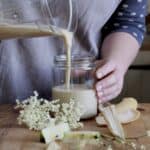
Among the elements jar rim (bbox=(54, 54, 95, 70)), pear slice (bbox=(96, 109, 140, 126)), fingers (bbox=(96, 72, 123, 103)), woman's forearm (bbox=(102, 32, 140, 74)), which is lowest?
pear slice (bbox=(96, 109, 140, 126))

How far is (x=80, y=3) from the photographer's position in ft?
2.76

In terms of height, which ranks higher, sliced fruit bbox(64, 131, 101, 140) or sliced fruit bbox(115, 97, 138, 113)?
sliced fruit bbox(64, 131, 101, 140)

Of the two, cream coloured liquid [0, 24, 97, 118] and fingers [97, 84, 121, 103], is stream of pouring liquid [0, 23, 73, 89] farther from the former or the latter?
fingers [97, 84, 121, 103]

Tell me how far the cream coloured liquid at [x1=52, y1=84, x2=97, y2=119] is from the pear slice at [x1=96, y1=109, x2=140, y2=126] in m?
0.02

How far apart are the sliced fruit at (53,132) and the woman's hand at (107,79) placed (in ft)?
0.47

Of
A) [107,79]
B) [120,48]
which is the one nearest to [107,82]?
[107,79]

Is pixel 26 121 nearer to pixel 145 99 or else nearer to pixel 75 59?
pixel 75 59

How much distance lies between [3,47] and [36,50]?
0.24 feet

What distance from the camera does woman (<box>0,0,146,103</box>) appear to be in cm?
91

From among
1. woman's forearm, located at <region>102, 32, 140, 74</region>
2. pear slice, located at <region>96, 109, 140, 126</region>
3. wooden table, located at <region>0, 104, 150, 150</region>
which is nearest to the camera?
wooden table, located at <region>0, 104, 150, 150</region>

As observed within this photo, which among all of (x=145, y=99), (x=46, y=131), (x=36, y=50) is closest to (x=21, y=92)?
(x=36, y=50)

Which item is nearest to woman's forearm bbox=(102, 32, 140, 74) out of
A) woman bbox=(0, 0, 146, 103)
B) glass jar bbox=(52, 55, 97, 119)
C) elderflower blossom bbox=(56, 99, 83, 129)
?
woman bbox=(0, 0, 146, 103)

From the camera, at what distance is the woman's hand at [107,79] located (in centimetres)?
77

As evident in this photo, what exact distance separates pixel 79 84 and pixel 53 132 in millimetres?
163
